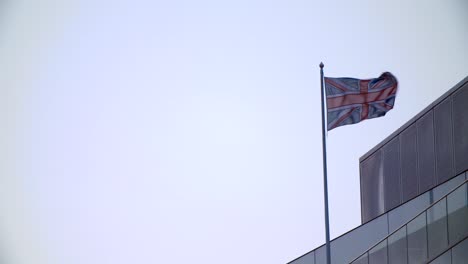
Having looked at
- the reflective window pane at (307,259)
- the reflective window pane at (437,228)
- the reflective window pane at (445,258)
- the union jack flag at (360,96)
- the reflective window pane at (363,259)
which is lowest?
the reflective window pane at (307,259)

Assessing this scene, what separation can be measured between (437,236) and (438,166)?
6.75 meters

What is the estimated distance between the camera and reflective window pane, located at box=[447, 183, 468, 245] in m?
22.6

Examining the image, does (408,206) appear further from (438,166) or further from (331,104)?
(331,104)

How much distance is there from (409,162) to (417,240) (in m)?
8.74

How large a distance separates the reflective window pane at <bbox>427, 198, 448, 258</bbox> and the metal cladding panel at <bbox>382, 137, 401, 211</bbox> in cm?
990

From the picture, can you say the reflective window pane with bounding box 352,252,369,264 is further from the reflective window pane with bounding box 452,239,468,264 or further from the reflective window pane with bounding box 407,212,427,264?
the reflective window pane with bounding box 452,239,468,264

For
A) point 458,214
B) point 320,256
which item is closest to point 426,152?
point 320,256

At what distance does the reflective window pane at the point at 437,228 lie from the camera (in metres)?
23.2

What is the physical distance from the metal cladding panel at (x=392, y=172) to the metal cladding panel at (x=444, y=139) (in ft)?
14.2

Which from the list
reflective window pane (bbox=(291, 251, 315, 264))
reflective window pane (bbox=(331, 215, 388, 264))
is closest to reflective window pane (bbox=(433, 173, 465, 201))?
reflective window pane (bbox=(331, 215, 388, 264))

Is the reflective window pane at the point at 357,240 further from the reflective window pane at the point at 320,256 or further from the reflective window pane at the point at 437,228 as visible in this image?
the reflective window pane at the point at 437,228

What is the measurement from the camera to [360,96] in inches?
1025

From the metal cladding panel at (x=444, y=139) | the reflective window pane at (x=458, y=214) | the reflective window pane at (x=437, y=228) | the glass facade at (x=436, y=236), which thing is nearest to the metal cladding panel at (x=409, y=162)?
the metal cladding panel at (x=444, y=139)

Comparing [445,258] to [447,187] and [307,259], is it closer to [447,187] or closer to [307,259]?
[447,187]
